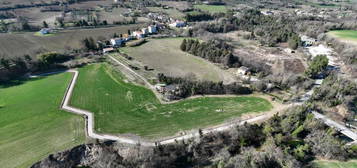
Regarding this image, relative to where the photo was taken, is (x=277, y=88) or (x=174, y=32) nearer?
(x=277, y=88)

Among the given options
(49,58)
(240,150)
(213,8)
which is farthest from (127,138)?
(213,8)

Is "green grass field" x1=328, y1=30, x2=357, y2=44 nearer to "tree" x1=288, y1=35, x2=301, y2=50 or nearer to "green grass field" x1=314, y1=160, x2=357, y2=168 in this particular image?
"tree" x1=288, y1=35, x2=301, y2=50

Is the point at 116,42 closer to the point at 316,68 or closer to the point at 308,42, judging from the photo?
the point at 316,68

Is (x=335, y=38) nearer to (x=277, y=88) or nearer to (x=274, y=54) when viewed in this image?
(x=274, y=54)

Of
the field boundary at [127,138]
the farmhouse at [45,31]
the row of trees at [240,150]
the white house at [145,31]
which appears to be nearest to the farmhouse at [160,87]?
the field boundary at [127,138]

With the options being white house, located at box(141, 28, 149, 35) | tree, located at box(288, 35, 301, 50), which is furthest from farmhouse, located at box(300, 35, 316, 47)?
white house, located at box(141, 28, 149, 35)

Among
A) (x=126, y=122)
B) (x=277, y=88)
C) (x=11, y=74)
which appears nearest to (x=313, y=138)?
(x=277, y=88)
